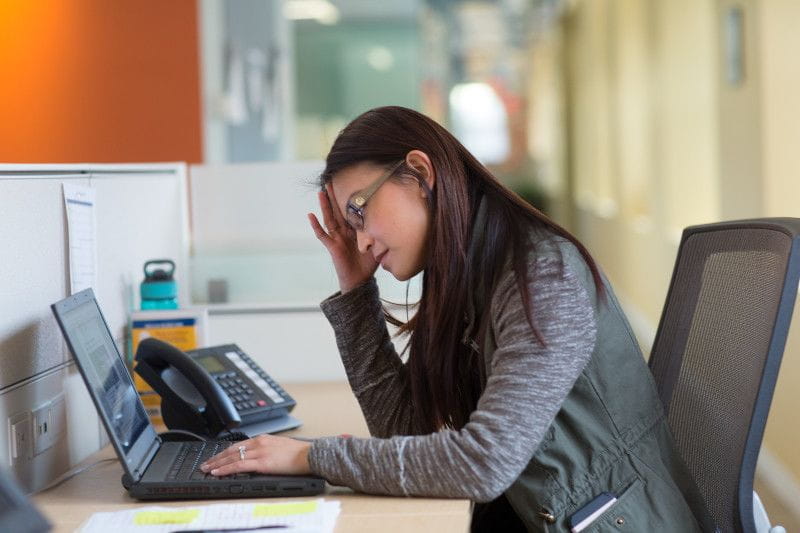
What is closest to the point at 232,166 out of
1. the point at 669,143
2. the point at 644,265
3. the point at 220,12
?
the point at 220,12

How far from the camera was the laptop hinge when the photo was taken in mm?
1548

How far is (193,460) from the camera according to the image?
1629 mm

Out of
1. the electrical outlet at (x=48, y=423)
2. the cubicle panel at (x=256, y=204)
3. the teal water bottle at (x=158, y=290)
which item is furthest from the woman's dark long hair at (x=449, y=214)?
the cubicle panel at (x=256, y=204)

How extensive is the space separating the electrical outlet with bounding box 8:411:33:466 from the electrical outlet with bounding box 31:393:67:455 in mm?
21

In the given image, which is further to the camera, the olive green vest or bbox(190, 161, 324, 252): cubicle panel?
bbox(190, 161, 324, 252): cubicle panel

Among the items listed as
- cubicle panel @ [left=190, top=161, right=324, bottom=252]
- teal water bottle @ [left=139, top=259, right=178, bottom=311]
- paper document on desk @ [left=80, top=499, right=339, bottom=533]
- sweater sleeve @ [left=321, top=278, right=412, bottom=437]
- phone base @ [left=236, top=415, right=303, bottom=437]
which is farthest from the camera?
cubicle panel @ [left=190, top=161, right=324, bottom=252]

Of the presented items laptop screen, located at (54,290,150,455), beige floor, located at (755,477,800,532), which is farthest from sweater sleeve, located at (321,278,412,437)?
beige floor, located at (755,477,800,532)

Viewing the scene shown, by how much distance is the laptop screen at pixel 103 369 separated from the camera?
1.53 meters

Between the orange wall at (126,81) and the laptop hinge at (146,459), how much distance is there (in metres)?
2.90

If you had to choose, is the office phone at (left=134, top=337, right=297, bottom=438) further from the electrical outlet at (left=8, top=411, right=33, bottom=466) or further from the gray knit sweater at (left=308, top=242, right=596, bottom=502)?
the gray knit sweater at (left=308, top=242, right=596, bottom=502)

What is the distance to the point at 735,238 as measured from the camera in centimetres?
169

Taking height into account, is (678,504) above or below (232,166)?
below

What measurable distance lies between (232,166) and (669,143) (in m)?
4.79

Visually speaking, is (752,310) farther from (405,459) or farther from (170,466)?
(170,466)
